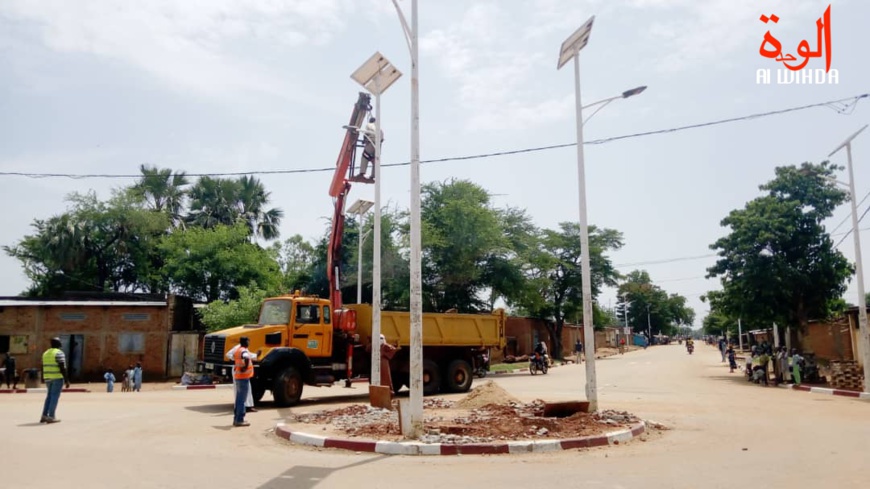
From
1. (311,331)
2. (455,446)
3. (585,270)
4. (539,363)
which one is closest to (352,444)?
(455,446)

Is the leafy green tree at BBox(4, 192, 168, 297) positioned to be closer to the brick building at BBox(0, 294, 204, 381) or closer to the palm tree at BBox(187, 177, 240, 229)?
the palm tree at BBox(187, 177, 240, 229)

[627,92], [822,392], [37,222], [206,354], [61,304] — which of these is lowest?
[822,392]

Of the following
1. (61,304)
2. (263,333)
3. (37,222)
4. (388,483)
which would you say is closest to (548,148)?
(263,333)

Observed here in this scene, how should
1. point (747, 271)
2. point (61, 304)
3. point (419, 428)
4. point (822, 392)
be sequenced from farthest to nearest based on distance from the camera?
point (61, 304)
point (747, 271)
point (822, 392)
point (419, 428)

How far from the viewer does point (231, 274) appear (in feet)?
129

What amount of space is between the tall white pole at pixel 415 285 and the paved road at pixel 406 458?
1148mm

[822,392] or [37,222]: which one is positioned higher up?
[37,222]

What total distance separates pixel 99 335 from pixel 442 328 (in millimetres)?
19686

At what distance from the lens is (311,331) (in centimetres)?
1716

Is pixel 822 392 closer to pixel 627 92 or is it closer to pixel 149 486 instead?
pixel 627 92

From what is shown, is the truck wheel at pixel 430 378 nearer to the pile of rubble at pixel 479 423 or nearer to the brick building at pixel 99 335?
the pile of rubble at pixel 479 423

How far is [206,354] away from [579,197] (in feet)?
33.5

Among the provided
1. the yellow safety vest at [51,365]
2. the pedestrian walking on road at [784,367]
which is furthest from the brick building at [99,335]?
the pedestrian walking on road at [784,367]

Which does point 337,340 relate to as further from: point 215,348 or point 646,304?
point 646,304
